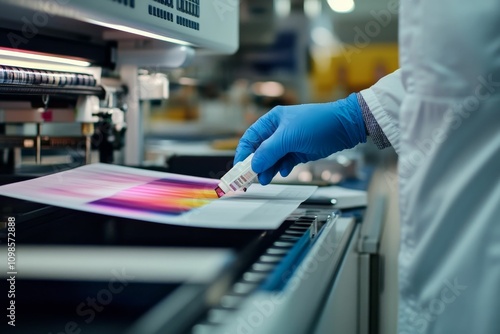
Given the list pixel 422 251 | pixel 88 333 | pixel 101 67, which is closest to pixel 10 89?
pixel 101 67

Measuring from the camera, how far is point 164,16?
124cm

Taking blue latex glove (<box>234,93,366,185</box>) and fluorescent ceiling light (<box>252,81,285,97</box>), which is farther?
fluorescent ceiling light (<box>252,81,285,97</box>)

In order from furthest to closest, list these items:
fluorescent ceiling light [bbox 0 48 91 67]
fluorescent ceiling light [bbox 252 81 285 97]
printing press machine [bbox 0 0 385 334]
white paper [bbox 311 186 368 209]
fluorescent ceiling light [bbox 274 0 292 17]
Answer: fluorescent ceiling light [bbox 252 81 285 97], fluorescent ceiling light [bbox 274 0 292 17], white paper [bbox 311 186 368 209], fluorescent ceiling light [bbox 0 48 91 67], printing press machine [bbox 0 0 385 334]

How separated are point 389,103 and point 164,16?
0.52 meters

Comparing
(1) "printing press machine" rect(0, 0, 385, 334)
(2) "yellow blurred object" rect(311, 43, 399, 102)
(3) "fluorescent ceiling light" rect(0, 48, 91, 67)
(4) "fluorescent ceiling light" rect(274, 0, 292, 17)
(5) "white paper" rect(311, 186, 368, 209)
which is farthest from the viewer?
(4) "fluorescent ceiling light" rect(274, 0, 292, 17)

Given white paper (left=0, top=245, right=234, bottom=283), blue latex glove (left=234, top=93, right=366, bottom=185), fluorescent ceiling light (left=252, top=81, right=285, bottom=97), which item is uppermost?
fluorescent ceiling light (left=252, top=81, right=285, bottom=97)

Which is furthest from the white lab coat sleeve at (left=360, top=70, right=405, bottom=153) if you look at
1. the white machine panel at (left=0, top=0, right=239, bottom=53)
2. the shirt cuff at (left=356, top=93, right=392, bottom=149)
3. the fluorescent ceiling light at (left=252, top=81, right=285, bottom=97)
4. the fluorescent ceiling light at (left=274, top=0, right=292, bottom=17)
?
the fluorescent ceiling light at (left=252, top=81, right=285, bottom=97)

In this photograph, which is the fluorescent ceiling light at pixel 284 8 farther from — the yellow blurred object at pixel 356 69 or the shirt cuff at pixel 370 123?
the shirt cuff at pixel 370 123

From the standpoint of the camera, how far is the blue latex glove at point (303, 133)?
134cm

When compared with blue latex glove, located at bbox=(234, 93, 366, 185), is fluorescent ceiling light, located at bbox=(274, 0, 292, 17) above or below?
above

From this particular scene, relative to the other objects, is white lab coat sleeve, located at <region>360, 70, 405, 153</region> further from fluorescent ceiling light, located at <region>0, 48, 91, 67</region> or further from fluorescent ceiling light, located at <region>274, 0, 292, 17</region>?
fluorescent ceiling light, located at <region>274, 0, 292, 17</region>

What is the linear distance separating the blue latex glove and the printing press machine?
13 cm

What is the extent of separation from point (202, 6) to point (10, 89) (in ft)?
1.72

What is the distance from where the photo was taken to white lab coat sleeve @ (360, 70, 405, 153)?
4.25ft
